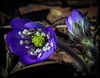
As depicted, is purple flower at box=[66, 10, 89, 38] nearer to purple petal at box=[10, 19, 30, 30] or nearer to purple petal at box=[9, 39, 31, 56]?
purple petal at box=[10, 19, 30, 30]

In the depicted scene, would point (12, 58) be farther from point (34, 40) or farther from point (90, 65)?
point (90, 65)

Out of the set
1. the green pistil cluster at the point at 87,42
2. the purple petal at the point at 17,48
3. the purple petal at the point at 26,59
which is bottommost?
the purple petal at the point at 26,59

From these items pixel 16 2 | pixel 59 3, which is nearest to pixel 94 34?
pixel 59 3

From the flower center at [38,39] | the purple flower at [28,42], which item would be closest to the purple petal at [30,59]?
the purple flower at [28,42]

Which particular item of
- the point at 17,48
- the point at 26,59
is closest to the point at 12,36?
the point at 17,48

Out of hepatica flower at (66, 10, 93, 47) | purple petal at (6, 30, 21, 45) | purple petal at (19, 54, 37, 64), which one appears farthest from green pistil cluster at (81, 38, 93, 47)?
purple petal at (6, 30, 21, 45)

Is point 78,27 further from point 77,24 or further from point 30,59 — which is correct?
point 30,59

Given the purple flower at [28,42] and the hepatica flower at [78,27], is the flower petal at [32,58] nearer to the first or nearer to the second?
the purple flower at [28,42]
